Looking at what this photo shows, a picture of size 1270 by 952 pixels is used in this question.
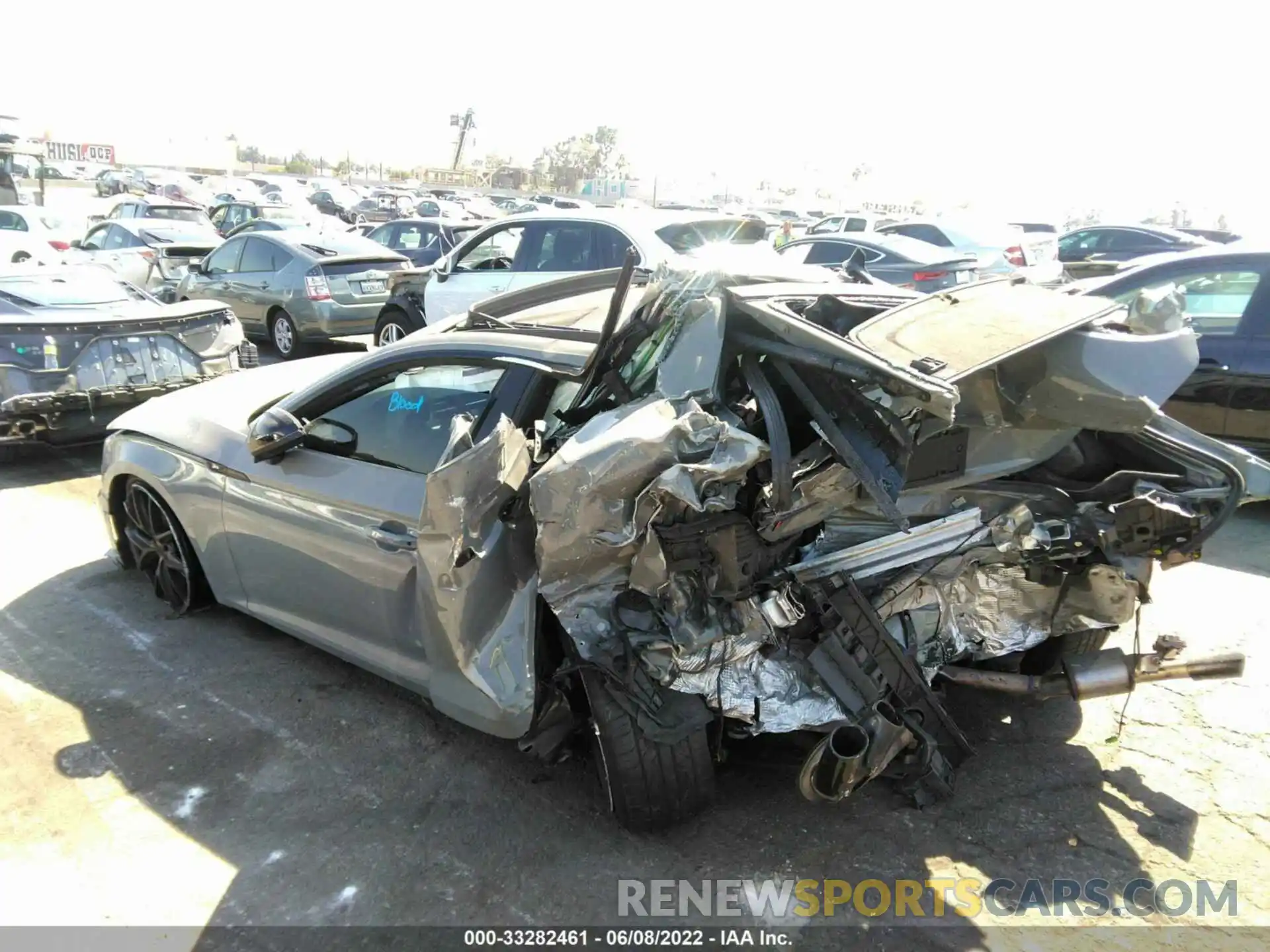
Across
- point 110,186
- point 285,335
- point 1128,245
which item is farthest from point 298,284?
point 110,186

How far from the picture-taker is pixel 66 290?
691cm

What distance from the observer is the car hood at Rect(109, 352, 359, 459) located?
13.1 feet

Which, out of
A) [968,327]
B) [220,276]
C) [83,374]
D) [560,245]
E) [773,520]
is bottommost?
[220,276]

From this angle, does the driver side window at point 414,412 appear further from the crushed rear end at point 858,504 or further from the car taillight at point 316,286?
the car taillight at point 316,286

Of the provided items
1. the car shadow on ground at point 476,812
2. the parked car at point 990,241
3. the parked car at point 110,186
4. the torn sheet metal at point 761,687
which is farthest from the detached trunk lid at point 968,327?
the parked car at point 110,186

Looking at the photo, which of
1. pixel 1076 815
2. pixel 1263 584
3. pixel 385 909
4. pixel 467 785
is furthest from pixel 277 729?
pixel 1263 584

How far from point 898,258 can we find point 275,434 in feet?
28.8

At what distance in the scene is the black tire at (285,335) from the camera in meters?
10.6

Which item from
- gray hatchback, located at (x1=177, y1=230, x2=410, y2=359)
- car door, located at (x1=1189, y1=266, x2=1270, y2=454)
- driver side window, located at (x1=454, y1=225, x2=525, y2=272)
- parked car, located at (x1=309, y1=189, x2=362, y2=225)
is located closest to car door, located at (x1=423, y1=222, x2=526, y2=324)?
driver side window, located at (x1=454, y1=225, x2=525, y2=272)

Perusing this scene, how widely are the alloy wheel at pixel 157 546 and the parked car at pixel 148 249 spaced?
8451mm

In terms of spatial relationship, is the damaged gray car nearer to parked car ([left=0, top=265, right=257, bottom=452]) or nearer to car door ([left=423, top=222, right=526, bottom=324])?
parked car ([left=0, top=265, right=257, bottom=452])

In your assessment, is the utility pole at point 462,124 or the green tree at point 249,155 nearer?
the utility pole at point 462,124

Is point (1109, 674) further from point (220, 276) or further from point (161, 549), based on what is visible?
point (220, 276)

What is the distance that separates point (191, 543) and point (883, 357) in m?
3.41
